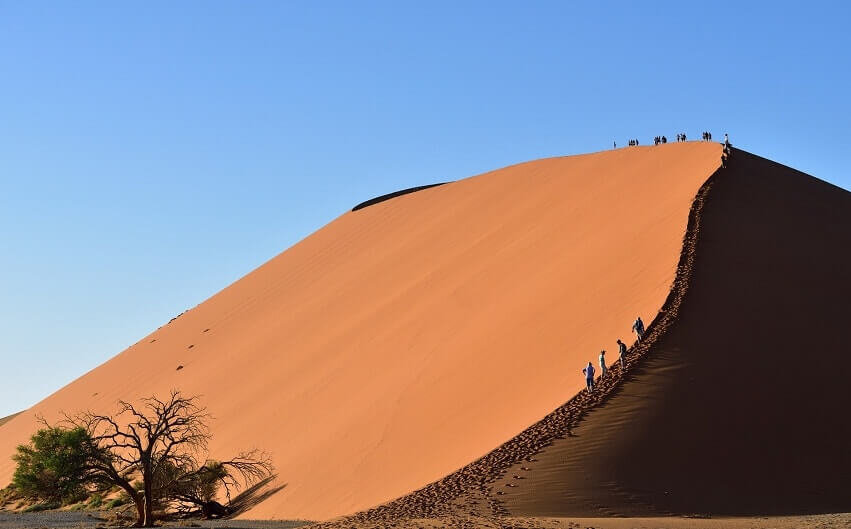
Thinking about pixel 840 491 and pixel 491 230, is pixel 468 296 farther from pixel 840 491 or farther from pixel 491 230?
pixel 840 491

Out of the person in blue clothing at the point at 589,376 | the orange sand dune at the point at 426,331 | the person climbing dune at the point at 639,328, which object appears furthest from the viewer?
the orange sand dune at the point at 426,331

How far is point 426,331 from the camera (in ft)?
104

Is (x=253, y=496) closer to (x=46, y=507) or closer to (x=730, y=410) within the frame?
(x=46, y=507)

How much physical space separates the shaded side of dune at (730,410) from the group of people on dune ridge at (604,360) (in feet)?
1.41

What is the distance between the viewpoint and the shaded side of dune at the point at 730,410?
20094 millimetres

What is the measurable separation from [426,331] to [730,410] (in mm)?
10881

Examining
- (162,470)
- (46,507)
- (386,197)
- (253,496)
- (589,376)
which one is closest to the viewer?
(589,376)

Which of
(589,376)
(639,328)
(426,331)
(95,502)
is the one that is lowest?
(589,376)

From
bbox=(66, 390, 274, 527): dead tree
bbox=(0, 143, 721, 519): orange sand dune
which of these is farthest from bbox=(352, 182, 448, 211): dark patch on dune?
bbox=(66, 390, 274, 527): dead tree

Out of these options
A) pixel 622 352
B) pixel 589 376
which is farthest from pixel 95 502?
pixel 622 352

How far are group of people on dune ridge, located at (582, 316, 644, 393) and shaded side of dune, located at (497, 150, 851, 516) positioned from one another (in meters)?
0.43

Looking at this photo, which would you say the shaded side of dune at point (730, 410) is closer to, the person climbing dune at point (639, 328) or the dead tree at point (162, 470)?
the person climbing dune at point (639, 328)

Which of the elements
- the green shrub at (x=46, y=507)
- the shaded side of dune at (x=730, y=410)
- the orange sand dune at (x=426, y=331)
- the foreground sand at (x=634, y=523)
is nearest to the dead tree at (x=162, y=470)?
the orange sand dune at (x=426, y=331)

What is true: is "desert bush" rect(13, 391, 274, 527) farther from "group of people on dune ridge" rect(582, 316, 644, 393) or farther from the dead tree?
"group of people on dune ridge" rect(582, 316, 644, 393)
